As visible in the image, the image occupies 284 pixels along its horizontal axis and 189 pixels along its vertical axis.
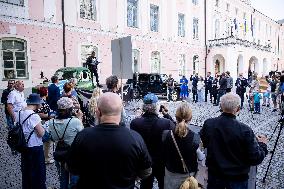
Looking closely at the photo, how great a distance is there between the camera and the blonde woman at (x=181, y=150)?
3385 mm

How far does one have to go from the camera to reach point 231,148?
3129mm

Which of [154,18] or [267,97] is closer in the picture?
[267,97]

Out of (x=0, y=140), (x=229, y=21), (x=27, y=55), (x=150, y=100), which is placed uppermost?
(x=229, y=21)

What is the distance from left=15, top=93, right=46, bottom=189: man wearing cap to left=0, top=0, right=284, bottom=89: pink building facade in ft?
40.6

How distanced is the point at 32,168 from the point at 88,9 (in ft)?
57.6

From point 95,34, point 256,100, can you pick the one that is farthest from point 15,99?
point 95,34

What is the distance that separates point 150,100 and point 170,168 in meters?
1.01

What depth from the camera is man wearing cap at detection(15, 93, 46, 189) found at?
4.37 metres

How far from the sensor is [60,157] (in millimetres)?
3854

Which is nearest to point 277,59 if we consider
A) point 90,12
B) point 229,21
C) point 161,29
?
point 229,21

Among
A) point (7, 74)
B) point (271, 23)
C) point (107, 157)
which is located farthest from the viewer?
point (271, 23)

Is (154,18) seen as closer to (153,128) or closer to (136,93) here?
(136,93)

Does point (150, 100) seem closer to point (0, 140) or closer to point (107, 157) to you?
point (107, 157)

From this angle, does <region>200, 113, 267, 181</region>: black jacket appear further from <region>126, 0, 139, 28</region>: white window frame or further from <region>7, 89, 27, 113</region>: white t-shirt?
<region>126, 0, 139, 28</region>: white window frame
